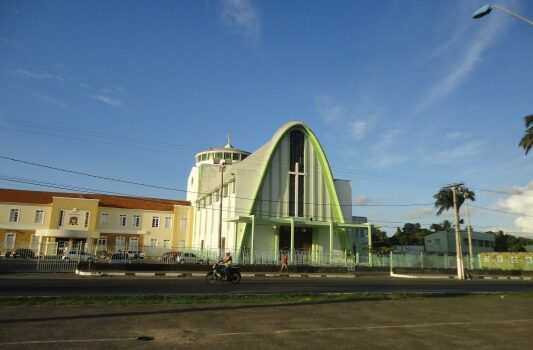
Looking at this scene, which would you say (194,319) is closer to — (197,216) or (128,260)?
(128,260)

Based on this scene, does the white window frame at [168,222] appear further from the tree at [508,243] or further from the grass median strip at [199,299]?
the tree at [508,243]

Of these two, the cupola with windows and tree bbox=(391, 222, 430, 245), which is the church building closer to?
the cupola with windows

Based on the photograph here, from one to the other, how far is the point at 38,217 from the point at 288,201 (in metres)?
31.1

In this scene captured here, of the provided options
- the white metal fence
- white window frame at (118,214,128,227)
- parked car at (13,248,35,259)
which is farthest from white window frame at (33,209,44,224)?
parked car at (13,248,35,259)

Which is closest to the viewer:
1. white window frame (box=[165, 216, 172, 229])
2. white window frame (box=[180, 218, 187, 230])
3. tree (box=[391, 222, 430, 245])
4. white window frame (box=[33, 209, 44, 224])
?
white window frame (box=[33, 209, 44, 224])

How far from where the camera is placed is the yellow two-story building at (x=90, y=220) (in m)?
50.7

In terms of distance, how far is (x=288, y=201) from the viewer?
42938 mm

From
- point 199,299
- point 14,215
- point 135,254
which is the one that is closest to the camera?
point 199,299

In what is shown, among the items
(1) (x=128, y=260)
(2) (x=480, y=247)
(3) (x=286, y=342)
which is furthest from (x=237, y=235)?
(2) (x=480, y=247)

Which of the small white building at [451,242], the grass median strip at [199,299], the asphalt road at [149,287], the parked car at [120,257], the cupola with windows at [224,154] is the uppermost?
the cupola with windows at [224,154]

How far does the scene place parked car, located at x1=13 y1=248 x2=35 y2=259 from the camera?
2789 cm

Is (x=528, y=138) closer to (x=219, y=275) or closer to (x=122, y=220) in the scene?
(x=219, y=275)

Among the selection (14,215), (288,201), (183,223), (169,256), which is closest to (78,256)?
(169,256)

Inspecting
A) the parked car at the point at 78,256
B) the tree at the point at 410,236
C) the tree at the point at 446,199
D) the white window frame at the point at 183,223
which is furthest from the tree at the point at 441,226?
the parked car at the point at 78,256
